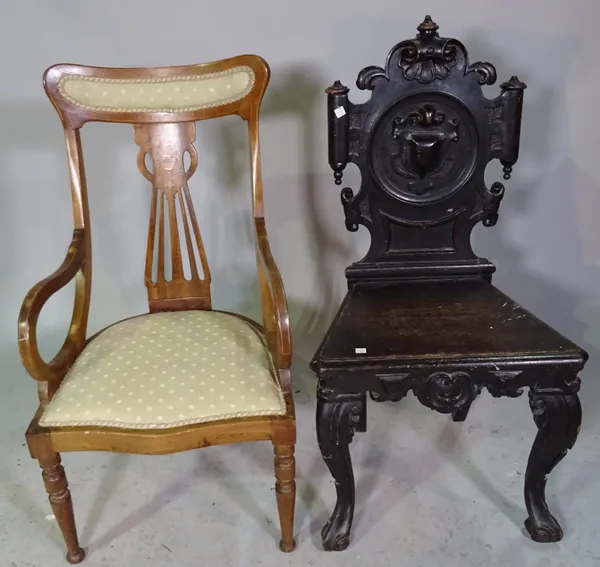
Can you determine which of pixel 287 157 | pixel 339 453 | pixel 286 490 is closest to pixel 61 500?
pixel 286 490

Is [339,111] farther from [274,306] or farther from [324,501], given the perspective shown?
[324,501]

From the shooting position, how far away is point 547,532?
154 centimetres

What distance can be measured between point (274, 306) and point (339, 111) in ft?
1.80

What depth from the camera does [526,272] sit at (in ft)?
7.27

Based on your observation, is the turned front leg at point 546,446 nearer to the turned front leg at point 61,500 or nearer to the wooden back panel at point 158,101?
the wooden back panel at point 158,101

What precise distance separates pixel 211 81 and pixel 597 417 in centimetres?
149

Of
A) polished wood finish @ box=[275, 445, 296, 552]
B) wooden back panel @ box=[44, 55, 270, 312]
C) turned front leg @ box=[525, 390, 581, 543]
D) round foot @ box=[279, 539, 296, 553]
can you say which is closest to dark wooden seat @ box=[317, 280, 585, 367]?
turned front leg @ box=[525, 390, 581, 543]

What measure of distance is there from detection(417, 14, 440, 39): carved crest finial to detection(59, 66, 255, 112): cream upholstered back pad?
0.42 metres

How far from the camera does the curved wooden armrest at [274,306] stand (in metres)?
1.35

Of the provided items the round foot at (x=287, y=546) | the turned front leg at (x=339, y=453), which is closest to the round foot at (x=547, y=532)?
the turned front leg at (x=339, y=453)

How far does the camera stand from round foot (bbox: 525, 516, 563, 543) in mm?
1545

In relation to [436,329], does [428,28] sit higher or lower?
higher

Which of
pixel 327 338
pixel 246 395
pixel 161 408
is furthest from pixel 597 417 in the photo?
pixel 161 408

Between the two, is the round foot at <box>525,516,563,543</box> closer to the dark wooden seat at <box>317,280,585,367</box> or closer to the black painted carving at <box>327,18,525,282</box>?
the dark wooden seat at <box>317,280,585,367</box>
